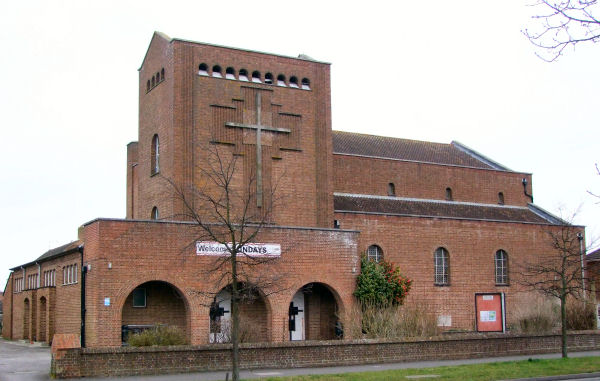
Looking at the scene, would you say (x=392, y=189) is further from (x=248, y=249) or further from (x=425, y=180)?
(x=248, y=249)

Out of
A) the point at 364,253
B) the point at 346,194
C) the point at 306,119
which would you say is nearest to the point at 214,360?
the point at 364,253

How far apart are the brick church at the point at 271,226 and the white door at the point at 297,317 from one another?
0.07 meters

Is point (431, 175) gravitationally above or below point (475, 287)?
above

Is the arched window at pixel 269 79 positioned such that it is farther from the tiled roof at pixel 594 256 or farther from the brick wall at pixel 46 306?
the tiled roof at pixel 594 256

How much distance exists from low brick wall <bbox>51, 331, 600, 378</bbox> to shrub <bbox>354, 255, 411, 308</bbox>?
233 inches

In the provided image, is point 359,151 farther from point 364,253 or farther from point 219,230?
point 219,230

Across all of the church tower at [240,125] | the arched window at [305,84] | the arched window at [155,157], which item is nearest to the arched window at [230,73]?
the church tower at [240,125]

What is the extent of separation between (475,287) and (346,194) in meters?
8.49

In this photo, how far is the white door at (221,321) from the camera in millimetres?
28297

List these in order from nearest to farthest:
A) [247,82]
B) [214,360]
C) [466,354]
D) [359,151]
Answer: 1. [214,360]
2. [466,354]
3. [247,82]
4. [359,151]

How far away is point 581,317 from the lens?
3306cm

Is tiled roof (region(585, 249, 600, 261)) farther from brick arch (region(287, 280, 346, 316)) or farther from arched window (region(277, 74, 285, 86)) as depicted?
arched window (region(277, 74, 285, 86))

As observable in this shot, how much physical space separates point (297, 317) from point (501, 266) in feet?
45.4

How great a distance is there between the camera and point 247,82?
35.0 m
